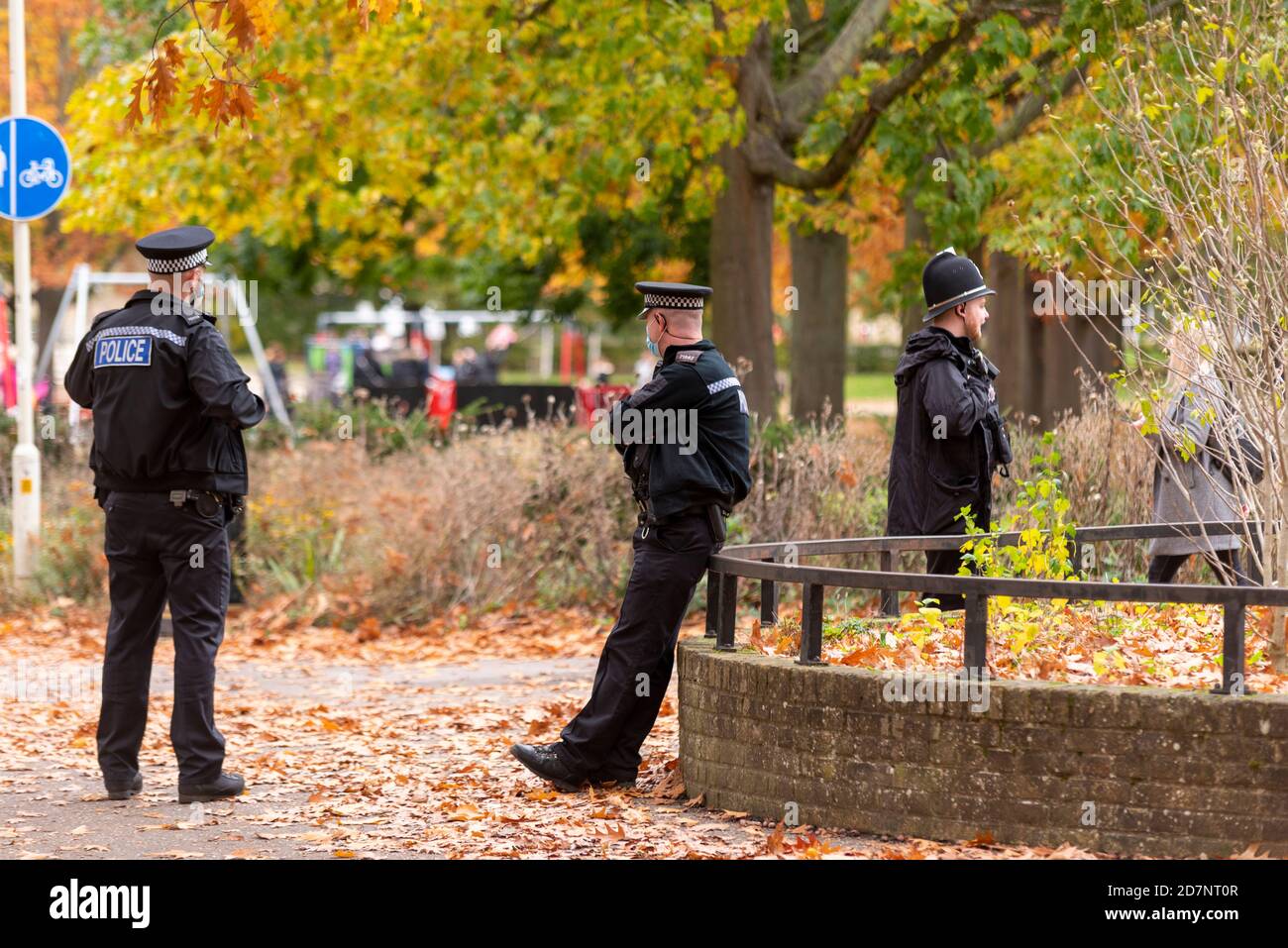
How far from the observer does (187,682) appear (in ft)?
23.6

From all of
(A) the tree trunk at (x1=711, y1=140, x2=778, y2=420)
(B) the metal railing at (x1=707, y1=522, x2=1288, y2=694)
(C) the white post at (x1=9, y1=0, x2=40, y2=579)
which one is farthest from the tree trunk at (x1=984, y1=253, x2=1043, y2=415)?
(B) the metal railing at (x1=707, y1=522, x2=1288, y2=694)

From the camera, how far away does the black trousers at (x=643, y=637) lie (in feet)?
22.9

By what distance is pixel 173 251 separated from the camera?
7.17 metres

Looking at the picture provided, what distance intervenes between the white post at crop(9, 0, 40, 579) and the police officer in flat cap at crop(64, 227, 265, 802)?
218 inches

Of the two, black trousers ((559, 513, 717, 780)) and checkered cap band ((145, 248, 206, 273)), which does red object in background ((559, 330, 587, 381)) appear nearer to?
checkered cap band ((145, 248, 206, 273))

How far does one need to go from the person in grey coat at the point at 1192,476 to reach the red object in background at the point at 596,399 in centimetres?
305

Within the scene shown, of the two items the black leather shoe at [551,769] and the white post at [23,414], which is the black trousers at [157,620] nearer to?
the black leather shoe at [551,769]

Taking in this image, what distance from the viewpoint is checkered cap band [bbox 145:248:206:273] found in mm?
7180

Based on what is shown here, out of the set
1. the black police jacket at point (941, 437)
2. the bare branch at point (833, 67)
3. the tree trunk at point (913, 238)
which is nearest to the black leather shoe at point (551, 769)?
the black police jacket at point (941, 437)

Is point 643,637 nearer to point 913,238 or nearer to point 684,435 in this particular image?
point 684,435

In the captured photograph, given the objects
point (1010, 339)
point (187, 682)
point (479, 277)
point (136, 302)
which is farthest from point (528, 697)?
point (479, 277)

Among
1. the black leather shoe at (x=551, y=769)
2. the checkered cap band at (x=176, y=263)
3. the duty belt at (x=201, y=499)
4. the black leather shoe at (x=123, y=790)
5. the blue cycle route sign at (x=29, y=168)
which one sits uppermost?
the blue cycle route sign at (x=29, y=168)

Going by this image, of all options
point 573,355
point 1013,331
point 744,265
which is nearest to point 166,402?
point 744,265

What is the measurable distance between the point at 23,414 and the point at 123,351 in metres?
5.97
